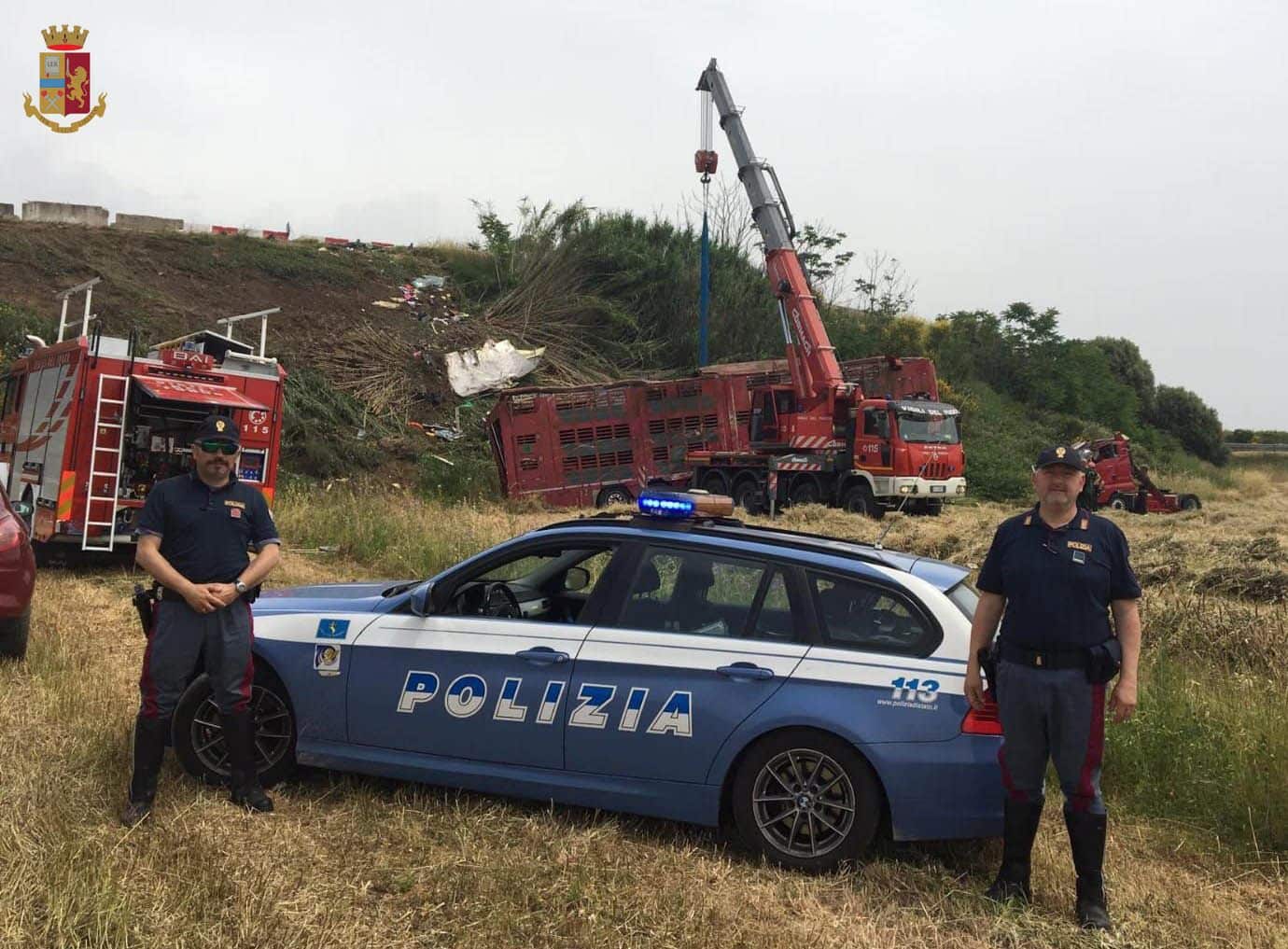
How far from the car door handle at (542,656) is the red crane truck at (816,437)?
1537 cm

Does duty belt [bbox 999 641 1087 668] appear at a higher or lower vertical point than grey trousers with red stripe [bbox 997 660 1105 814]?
higher

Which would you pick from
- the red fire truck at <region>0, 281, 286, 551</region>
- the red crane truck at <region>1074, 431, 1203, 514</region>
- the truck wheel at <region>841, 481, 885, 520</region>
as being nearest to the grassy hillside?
the red crane truck at <region>1074, 431, 1203, 514</region>

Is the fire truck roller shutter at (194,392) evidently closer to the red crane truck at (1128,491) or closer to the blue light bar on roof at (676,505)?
the blue light bar on roof at (676,505)

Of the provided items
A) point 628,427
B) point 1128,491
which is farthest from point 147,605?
point 1128,491

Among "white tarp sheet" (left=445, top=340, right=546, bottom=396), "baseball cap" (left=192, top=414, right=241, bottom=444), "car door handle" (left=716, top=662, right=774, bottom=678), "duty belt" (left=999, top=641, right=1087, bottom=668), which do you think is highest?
"white tarp sheet" (left=445, top=340, right=546, bottom=396)

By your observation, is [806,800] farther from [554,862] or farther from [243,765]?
[243,765]

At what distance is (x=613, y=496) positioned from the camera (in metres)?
22.1

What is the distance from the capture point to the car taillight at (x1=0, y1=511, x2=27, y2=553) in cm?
657

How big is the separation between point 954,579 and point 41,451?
34.8 feet

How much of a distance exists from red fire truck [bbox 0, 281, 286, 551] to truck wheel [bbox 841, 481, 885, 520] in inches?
439

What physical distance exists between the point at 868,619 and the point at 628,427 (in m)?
18.1

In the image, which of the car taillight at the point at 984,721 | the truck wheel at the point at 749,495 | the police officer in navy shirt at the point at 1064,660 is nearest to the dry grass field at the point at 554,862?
the police officer in navy shirt at the point at 1064,660

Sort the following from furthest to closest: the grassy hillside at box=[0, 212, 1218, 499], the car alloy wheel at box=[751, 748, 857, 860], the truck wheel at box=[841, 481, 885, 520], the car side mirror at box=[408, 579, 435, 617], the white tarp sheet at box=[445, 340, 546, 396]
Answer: the white tarp sheet at box=[445, 340, 546, 396], the grassy hillside at box=[0, 212, 1218, 499], the truck wheel at box=[841, 481, 885, 520], the car side mirror at box=[408, 579, 435, 617], the car alloy wheel at box=[751, 748, 857, 860]

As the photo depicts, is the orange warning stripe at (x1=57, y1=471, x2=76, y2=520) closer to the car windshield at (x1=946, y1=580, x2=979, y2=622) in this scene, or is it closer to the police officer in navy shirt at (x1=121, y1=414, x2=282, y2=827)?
the police officer in navy shirt at (x1=121, y1=414, x2=282, y2=827)
